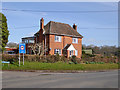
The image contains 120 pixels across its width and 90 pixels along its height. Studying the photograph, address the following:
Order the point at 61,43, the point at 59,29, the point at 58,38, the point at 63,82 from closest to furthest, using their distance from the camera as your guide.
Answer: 1. the point at 63,82
2. the point at 58,38
3. the point at 61,43
4. the point at 59,29

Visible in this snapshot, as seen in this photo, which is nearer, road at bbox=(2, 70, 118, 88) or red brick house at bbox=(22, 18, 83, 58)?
road at bbox=(2, 70, 118, 88)

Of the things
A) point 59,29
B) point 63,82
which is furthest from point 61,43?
point 63,82

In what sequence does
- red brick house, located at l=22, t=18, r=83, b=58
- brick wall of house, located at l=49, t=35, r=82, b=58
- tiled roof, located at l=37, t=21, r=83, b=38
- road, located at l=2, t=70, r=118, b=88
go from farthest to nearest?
tiled roof, located at l=37, t=21, r=83, b=38 < red brick house, located at l=22, t=18, r=83, b=58 < brick wall of house, located at l=49, t=35, r=82, b=58 < road, located at l=2, t=70, r=118, b=88

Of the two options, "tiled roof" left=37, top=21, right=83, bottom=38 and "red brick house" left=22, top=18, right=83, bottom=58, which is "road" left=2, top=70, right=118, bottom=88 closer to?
"red brick house" left=22, top=18, right=83, bottom=58

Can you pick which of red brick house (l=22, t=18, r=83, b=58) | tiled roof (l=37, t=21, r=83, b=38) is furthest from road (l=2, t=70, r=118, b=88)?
tiled roof (l=37, t=21, r=83, b=38)

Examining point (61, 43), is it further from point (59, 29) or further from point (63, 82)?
point (63, 82)

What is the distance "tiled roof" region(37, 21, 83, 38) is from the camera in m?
38.8

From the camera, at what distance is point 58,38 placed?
3912cm

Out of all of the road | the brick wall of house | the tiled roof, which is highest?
the tiled roof

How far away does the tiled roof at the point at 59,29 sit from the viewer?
38753 millimetres

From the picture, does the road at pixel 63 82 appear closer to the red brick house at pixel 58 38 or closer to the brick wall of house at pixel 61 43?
the brick wall of house at pixel 61 43

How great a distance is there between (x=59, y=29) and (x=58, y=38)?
2568 mm

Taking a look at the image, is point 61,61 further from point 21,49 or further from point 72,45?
point 72,45

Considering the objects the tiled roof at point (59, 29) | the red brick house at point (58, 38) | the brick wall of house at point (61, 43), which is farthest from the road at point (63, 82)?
the tiled roof at point (59, 29)
